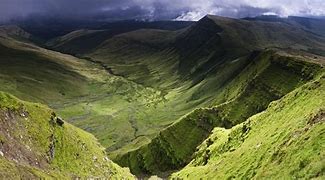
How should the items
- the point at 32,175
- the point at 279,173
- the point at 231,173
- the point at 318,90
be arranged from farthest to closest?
the point at 318,90 → the point at 32,175 → the point at 231,173 → the point at 279,173

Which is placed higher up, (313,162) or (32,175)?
(313,162)

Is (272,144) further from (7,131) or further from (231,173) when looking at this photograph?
(7,131)

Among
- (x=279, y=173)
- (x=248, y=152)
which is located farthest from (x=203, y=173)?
(x=279, y=173)

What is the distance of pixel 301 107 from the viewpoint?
184500 millimetres

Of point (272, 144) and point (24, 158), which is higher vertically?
point (272, 144)

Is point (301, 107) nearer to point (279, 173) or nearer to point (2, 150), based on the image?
point (279, 173)

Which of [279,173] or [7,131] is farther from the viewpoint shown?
[7,131]

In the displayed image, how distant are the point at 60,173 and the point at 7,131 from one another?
28.3m

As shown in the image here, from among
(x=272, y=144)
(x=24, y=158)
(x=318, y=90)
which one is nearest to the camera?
(x=272, y=144)

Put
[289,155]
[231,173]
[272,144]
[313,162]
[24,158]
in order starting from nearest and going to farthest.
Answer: [313,162] < [289,155] < [272,144] < [231,173] < [24,158]

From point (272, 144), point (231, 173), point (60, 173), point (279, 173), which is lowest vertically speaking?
point (60, 173)

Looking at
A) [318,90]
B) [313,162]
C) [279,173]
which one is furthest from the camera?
[318,90]

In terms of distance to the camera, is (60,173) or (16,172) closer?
(16,172)

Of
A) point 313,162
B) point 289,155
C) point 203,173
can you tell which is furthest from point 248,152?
point 313,162
